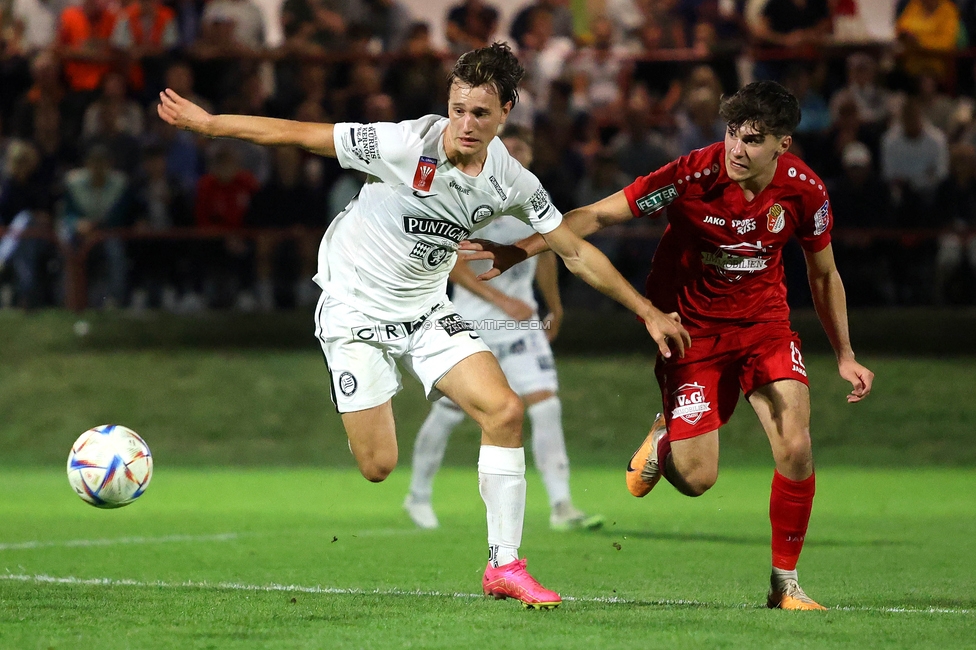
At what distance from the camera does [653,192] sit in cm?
658

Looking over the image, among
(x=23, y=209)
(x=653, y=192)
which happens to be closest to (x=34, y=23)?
(x=23, y=209)

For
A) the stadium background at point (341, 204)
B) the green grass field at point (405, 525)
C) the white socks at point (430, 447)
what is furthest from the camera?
the stadium background at point (341, 204)

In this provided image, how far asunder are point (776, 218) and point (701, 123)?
9.08m

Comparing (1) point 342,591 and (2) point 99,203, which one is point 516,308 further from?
(2) point 99,203

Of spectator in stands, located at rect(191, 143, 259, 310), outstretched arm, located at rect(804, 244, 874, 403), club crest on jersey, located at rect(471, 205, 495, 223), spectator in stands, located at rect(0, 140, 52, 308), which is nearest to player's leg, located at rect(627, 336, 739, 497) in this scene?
outstretched arm, located at rect(804, 244, 874, 403)

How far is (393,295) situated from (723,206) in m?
1.65

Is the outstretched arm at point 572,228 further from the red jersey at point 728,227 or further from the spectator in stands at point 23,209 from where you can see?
the spectator in stands at point 23,209

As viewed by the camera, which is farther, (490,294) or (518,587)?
(490,294)

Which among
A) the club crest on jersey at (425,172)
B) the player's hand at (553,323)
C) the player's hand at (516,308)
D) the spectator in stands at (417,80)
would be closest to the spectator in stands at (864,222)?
the spectator in stands at (417,80)

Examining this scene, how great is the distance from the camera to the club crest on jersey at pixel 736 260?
667cm

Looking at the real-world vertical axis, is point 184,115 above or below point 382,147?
above

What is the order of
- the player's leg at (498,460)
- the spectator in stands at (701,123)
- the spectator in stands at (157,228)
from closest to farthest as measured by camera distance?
the player's leg at (498,460), the spectator in stands at (157,228), the spectator in stands at (701,123)

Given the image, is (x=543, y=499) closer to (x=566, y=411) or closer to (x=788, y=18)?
(x=566, y=411)

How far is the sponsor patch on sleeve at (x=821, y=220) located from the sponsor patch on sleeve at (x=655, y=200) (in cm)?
68
